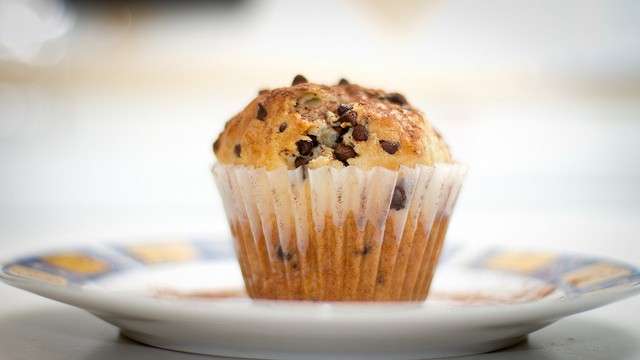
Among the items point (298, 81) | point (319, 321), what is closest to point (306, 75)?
point (298, 81)

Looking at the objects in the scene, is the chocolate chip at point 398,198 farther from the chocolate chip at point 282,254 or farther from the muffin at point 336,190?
the chocolate chip at point 282,254

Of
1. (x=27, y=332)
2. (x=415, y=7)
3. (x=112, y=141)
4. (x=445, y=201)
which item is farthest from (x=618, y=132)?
(x=27, y=332)

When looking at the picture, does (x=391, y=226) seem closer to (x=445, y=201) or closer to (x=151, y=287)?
(x=445, y=201)

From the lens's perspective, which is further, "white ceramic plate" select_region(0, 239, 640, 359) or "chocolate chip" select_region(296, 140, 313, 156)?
"chocolate chip" select_region(296, 140, 313, 156)

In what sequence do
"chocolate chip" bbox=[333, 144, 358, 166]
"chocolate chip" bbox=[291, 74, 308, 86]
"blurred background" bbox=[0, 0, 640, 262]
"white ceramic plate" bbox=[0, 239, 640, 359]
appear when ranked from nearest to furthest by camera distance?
"white ceramic plate" bbox=[0, 239, 640, 359], "chocolate chip" bbox=[333, 144, 358, 166], "chocolate chip" bbox=[291, 74, 308, 86], "blurred background" bbox=[0, 0, 640, 262]

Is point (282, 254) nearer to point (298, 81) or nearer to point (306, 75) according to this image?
point (298, 81)

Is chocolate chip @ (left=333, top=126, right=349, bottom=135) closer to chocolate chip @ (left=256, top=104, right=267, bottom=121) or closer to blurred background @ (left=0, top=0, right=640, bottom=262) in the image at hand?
chocolate chip @ (left=256, top=104, right=267, bottom=121)

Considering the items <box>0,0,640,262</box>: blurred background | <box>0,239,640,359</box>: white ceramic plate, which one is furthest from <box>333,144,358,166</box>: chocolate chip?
<box>0,0,640,262</box>: blurred background

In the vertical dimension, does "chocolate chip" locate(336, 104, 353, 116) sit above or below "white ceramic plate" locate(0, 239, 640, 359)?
above

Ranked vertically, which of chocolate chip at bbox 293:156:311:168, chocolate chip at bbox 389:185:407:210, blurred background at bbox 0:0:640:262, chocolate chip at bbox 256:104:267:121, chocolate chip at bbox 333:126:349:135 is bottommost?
chocolate chip at bbox 389:185:407:210
